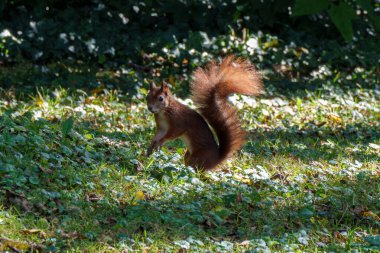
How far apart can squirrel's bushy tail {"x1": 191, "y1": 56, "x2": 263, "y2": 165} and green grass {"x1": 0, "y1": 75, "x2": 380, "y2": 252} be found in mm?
239

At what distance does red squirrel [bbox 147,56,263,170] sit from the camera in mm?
5148

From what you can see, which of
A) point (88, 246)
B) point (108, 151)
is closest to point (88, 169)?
point (108, 151)

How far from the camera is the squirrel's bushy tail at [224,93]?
17.0 ft

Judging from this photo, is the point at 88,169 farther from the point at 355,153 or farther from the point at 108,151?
the point at 355,153

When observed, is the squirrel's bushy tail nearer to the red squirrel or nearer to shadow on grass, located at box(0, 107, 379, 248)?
the red squirrel

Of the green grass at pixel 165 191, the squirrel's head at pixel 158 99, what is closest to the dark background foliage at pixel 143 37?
the green grass at pixel 165 191

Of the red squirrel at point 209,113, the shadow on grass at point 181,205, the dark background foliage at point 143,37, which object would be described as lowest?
the shadow on grass at point 181,205

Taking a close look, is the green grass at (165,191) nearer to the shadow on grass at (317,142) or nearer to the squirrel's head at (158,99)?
the shadow on grass at (317,142)

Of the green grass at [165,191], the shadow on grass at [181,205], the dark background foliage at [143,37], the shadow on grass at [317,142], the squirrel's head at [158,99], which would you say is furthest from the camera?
the dark background foliage at [143,37]

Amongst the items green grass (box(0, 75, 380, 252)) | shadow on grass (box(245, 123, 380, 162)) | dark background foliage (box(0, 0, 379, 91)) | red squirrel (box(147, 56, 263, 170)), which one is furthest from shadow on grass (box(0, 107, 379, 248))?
dark background foliage (box(0, 0, 379, 91))

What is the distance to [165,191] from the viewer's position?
4.60 metres

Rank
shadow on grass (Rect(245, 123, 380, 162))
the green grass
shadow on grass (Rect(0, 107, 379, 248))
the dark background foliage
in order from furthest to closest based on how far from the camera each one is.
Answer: the dark background foliage → shadow on grass (Rect(245, 123, 380, 162)) → shadow on grass (Rect(0, 107, 379, 248)) → the green grass

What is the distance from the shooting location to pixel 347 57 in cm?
939

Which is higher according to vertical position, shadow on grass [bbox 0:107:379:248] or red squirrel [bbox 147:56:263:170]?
red squirrel [bbox 147:56:263:170]
